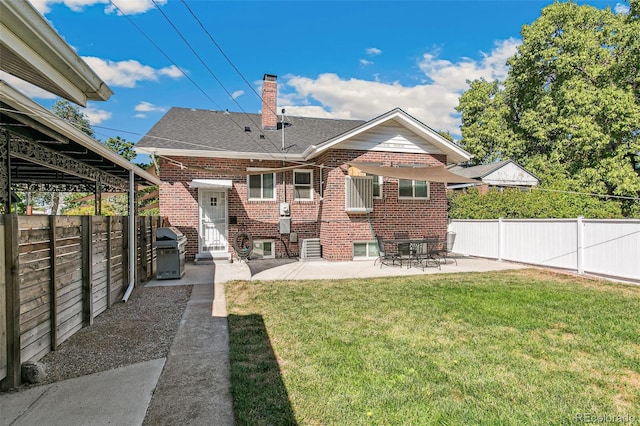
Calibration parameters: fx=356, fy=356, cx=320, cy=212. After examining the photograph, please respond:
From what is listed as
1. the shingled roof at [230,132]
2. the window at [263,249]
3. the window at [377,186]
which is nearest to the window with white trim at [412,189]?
the window at [377,186]

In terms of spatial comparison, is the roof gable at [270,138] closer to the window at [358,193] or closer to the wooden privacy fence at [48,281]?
the window at [358,193]

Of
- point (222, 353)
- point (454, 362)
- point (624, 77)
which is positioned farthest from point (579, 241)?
point (624, 77)

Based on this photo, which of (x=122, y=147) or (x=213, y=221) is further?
(x=122, y=147)

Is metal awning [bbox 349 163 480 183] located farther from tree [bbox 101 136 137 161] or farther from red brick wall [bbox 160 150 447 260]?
tree [bbox 101 136 137 161]

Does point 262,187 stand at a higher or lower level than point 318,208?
higher

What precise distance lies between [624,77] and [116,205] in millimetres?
35333

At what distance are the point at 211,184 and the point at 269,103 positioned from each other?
5.46 m

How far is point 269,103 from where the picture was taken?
15680mm

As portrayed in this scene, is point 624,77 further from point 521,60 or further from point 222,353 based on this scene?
point 222,353

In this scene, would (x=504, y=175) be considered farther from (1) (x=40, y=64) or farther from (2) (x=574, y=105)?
(1) (x=40, y=64)

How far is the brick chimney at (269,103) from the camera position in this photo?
15664 millimetres

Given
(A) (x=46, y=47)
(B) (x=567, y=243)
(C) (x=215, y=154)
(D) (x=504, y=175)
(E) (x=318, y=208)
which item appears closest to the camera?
(A) (x=46, y=47)

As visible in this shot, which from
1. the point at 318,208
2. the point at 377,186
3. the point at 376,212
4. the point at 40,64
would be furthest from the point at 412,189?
the point at 40,64

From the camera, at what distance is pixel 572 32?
2502cm
